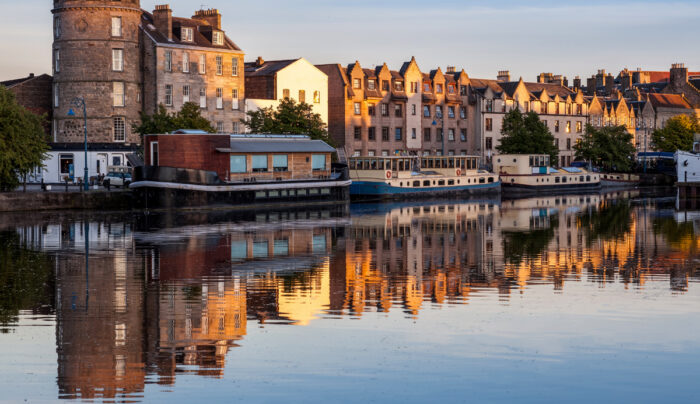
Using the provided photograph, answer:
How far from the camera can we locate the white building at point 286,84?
A: 94.8 meters

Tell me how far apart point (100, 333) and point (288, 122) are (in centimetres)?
6428

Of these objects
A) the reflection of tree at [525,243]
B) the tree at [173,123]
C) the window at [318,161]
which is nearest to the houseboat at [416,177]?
the window at [318,161]

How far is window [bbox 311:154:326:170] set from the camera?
7125 centimetres

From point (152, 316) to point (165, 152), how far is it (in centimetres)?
4163

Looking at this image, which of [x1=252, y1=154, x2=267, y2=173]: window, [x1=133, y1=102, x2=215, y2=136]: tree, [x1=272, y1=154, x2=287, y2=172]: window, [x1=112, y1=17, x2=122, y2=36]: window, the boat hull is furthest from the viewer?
[x1=112, y1=17, x2=122, y2=36]: window

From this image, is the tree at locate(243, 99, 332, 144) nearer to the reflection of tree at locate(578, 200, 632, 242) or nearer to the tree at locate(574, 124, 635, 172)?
the reflection of tree at locate(578, 200, 632, 242)

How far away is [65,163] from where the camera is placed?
82.4 m

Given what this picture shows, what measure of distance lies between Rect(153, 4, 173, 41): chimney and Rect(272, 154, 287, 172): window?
75.3 feet

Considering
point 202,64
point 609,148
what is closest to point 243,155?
point 202,64

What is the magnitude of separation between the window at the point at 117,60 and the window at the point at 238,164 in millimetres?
22646

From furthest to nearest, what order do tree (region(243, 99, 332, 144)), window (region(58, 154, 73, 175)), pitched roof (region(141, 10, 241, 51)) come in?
pitched roof (region(141, 10, 241, 51)) → tree (region(243, 99, 332, 144)) → window (region(58, 154, 73, 175))

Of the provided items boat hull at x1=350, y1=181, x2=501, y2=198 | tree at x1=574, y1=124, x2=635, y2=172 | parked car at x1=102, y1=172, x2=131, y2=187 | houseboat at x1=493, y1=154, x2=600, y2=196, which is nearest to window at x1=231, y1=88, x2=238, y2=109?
boat hull at x1=350, y1=181, x2=501, y2=198

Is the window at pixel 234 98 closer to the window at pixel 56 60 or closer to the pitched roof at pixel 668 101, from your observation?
the window at pixel 56 60

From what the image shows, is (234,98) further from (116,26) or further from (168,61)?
(116,26)
